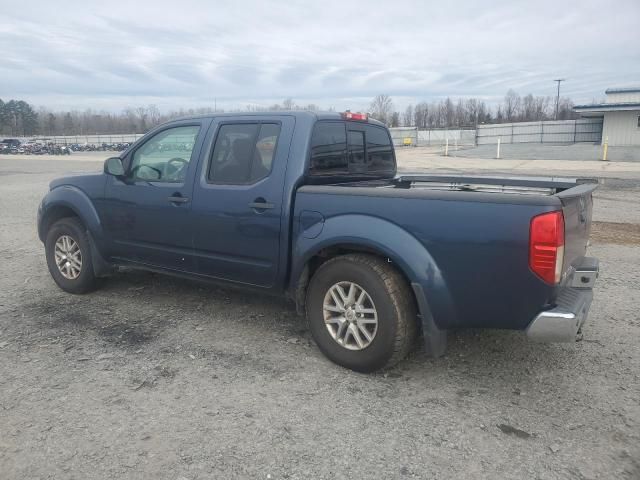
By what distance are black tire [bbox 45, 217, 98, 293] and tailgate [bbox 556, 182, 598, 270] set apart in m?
4.41

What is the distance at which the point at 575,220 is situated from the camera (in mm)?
3488

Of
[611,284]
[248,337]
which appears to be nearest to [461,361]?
[248,337]

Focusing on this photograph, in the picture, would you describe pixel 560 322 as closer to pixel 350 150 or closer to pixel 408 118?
pixel 350 150

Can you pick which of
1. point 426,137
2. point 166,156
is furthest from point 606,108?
point 166,156

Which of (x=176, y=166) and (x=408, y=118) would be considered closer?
(x=176, y=166)

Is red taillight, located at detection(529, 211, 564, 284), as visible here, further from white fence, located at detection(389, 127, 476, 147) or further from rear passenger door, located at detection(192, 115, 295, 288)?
white fence, located at detection(389, 127, 476, 147)

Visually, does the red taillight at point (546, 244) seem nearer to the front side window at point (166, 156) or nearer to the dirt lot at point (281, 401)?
the dirt lot at point (281, 401)

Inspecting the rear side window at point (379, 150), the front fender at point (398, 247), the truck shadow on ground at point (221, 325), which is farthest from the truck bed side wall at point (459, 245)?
the rear side window at point (379, 150)

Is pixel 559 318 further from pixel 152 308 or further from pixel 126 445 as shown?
pixel 152 308

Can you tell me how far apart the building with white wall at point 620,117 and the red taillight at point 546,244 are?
148ft

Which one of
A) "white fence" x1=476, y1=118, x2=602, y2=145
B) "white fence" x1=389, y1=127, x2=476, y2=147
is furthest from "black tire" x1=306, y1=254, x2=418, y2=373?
"white fence" x1=389, y1=127, x2=476, y2=147

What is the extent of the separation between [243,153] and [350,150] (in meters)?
0.97

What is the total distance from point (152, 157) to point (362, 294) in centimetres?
257

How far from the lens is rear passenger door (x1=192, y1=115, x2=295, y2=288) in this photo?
4105 millimetres
